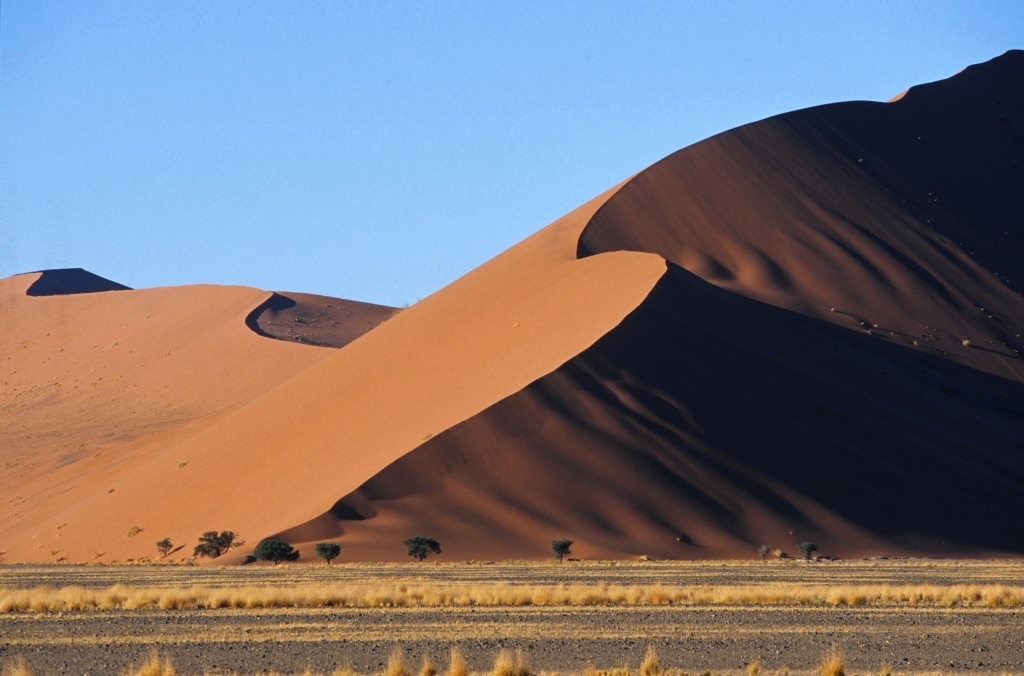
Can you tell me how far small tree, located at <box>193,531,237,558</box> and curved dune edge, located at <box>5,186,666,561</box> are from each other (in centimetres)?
79

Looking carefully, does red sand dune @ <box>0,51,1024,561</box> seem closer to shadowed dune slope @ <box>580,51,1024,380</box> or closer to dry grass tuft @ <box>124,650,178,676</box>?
shadowed dune slope @ <box>580,51,1024,380</box>

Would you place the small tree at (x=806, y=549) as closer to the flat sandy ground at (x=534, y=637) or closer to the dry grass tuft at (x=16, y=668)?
the flat sandy ground at (x=534, y=637)

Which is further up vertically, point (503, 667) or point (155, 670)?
point (155, 670)

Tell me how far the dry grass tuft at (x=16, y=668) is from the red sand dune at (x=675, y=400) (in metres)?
20.2

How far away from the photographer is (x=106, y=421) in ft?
234

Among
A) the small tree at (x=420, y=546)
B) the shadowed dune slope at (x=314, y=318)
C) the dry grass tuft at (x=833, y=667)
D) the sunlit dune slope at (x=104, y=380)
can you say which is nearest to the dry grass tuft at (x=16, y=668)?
the dry grass tuft at (x=833, y=667)

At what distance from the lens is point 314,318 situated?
94500 mm

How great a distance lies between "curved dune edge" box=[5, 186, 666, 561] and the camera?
1596 inches

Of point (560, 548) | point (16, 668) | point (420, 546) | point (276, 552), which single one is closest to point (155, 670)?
point (16, 668)

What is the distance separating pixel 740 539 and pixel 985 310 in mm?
26244

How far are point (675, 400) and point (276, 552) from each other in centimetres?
1368

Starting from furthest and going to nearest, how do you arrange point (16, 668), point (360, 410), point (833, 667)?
1. point (360, 410)
2. point (16, 668)
3. point (833, 667)

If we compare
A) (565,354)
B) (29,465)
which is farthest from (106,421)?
(565,354)

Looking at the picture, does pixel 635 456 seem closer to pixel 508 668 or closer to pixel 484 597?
pixel 484 597
